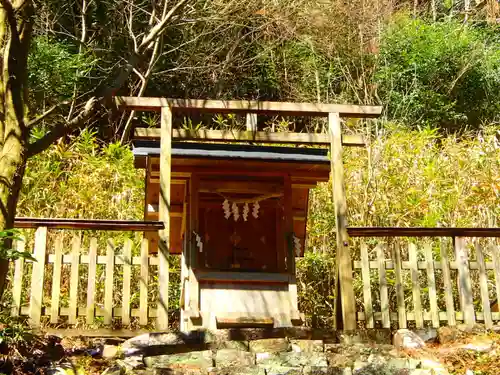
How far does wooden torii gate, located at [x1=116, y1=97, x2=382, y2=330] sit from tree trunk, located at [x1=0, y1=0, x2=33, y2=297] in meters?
1.39

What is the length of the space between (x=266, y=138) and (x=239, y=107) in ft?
1.55

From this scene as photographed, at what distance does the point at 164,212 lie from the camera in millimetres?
6383

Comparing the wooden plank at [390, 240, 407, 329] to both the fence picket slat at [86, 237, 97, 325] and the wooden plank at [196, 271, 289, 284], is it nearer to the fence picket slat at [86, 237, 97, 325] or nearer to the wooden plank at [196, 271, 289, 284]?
the wooden plank at [196, 271, 289, 284]

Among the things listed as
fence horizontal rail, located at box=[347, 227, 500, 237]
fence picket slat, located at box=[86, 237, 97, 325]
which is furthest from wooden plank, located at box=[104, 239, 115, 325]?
fence horizontal rail, located at box=[347, 227, 500, 237]

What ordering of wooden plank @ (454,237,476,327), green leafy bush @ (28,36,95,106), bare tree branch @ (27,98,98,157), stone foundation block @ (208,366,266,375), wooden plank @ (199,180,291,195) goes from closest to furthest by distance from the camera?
1. stone foundation block @ (208,366,266,375)
2. bare tree branch @ (27,98,98,157)
3. wooden plank @ (454,237,476,327)
4. wooden plank @ (199,180,291,195)
5. green leafy bush @ (28,36,95,106)

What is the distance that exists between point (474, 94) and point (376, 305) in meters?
6.88

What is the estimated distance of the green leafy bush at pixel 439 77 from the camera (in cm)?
1401

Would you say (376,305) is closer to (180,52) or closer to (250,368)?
(250,368)

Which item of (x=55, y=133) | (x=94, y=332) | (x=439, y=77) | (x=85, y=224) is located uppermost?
(x=439, y=77)

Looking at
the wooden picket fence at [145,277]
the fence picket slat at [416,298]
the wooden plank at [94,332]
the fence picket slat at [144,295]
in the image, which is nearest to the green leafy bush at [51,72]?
the wooden picket fence at [145,277]

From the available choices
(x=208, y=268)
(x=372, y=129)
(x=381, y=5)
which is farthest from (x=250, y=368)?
(x=381, y=5)

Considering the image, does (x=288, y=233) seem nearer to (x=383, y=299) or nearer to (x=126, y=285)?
(x=383, y=299)

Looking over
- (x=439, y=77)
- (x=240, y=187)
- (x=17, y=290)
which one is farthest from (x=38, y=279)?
(x=439, y=77)

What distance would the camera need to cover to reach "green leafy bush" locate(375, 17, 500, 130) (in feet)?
46.0
